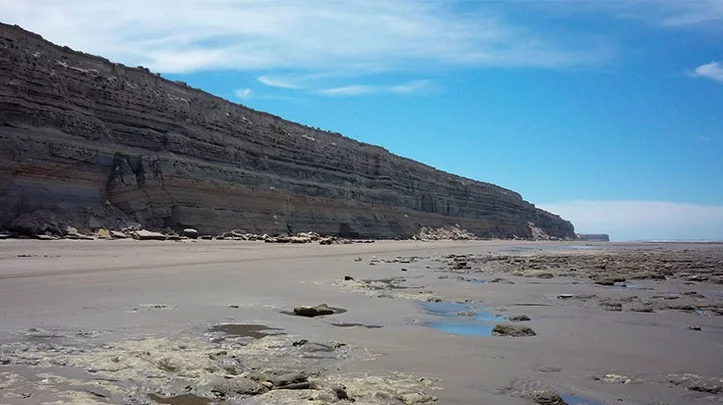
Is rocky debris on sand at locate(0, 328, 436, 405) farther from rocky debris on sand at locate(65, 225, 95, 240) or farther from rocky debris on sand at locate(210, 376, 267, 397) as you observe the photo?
rocky debris on sand at locate(65, 225, 95, 240)

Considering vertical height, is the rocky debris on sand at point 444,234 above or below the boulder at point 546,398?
above

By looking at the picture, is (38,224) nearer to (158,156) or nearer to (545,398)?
(158,156)

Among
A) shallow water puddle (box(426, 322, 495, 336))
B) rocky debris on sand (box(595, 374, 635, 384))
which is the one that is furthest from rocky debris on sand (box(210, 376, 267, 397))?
shallow water puddle (box(426, 322, 495, 336))

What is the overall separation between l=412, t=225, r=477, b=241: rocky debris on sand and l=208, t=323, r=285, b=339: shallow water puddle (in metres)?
45.1

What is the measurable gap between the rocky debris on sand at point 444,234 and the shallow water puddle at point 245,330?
45.1 meters

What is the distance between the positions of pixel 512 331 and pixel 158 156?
24243mm

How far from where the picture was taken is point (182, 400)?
132 inches

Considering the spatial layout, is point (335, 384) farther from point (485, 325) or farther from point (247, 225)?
point (247, 225)

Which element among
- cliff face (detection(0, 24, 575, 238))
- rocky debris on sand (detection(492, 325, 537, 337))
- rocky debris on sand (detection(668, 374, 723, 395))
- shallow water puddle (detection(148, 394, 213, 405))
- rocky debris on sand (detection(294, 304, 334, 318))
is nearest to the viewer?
shallow water puddle (detection(148, 394, 213, 405))

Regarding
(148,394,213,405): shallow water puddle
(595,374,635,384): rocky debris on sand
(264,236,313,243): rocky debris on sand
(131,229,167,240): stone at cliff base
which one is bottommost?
(148,394,213,405): shallow water puddle

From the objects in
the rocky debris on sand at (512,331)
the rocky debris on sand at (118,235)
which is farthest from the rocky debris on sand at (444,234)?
the rocky debris on sand at (512,331)

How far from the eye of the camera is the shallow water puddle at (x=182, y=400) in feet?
10.9

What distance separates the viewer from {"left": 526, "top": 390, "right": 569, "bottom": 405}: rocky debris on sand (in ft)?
11.3

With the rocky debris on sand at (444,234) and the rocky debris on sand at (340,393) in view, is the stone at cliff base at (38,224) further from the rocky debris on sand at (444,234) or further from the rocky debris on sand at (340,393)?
the rocky debris on sand at (444,234)
